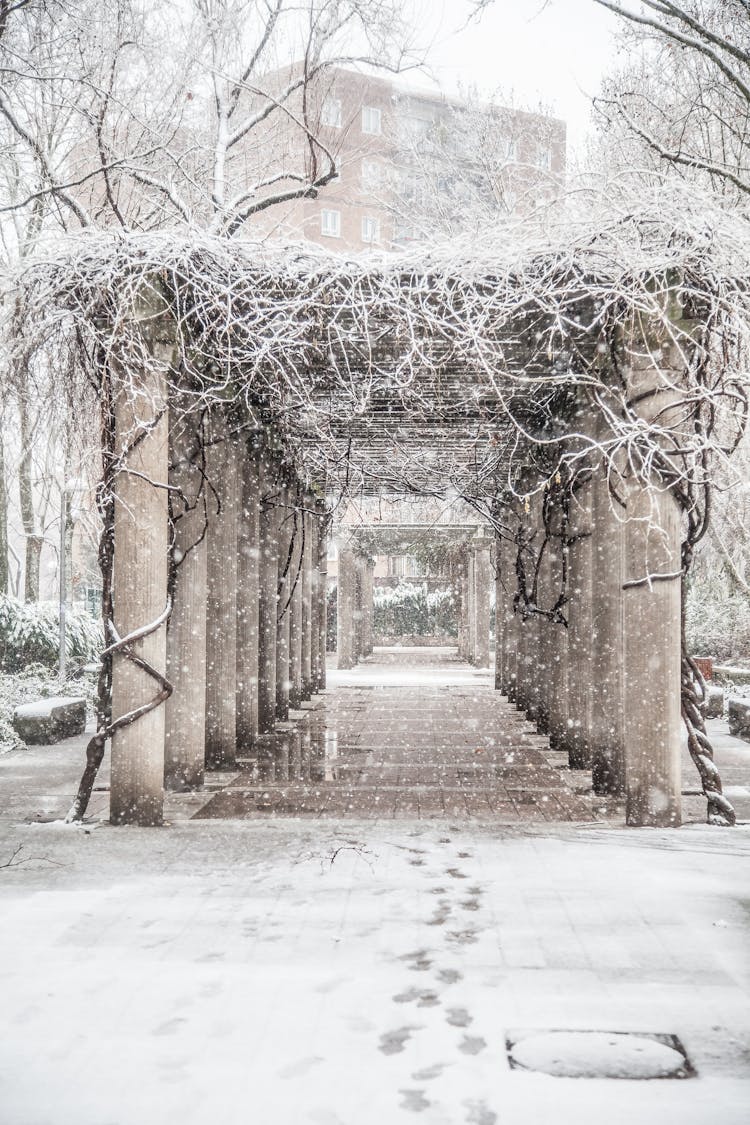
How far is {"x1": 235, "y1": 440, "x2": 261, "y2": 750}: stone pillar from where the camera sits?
871cm

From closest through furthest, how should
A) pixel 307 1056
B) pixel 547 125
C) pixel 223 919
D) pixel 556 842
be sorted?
1. pixel 307 1056
2. pixel 223 919
3. pixel 556 842
4. pixel 547 125

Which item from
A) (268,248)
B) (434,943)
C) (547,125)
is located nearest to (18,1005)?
(434,943)

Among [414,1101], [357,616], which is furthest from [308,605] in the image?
[414,1101]

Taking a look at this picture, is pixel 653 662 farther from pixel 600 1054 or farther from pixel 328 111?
pixel 328 111

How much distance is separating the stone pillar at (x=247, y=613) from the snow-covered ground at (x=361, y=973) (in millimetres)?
3641

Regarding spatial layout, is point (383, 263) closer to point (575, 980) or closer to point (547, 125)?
point (575, 980)

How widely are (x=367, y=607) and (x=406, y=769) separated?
65.4ft

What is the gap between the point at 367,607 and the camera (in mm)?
27719

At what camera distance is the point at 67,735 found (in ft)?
33.0

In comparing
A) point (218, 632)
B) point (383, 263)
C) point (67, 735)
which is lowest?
point (67, 735)

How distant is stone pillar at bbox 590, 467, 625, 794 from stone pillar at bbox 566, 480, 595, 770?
0.12 metres

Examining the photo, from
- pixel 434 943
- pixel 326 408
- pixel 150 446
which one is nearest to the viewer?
pixel 434 943

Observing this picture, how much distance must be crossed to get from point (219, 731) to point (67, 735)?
10.2ft

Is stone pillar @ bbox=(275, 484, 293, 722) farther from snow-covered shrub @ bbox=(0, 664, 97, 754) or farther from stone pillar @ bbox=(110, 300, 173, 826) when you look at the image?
stone pillar @ bbox=(110, 300, 173, 826)
